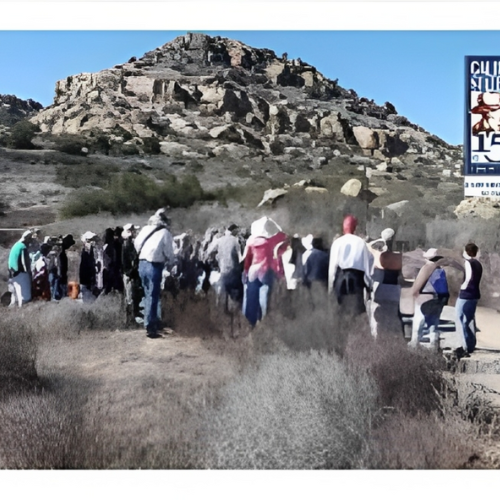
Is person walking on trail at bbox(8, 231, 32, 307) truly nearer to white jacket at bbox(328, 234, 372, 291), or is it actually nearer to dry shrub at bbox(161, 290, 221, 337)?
dry shrub at bbox(161, 290, 221, 337)

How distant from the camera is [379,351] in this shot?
7062 mm

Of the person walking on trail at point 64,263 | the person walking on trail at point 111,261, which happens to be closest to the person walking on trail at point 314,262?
the person walking on trail at point 111,261

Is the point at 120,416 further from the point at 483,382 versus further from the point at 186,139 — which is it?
the point at 483,382

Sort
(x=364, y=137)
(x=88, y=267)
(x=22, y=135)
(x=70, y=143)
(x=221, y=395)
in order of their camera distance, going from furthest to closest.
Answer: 1. (x=364, y=137)
2. (x=70, y=143)
3. (x=22, y=135)
4. (x=88, y=267)
5. (x=221, y=395)

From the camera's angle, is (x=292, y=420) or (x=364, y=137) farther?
(x=364, y=137)

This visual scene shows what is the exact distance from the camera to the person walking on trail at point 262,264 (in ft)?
23.8

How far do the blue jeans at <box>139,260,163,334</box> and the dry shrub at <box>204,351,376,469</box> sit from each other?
99cm

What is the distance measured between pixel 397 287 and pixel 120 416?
115 inches

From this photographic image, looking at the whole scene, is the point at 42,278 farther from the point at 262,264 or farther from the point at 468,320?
the point at 468,320

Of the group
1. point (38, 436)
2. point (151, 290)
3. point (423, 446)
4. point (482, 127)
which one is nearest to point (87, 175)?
point (151, 290)

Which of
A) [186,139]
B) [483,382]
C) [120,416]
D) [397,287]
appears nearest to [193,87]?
[186,139]

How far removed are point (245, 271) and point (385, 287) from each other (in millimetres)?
1379

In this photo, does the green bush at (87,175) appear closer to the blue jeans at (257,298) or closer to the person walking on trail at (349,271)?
the blue jeans at (257,298)

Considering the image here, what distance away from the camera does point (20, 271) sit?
7.33 metres
